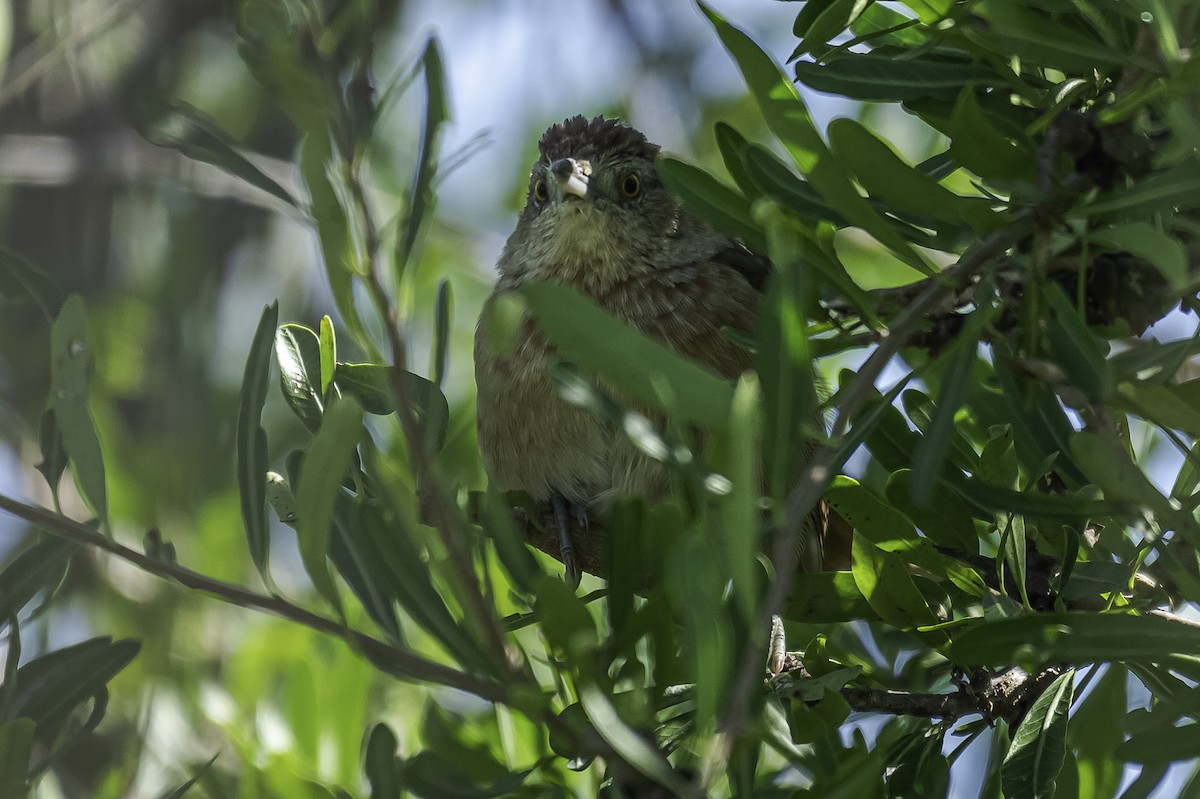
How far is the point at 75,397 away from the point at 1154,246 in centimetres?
161

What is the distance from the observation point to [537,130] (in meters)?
5.64

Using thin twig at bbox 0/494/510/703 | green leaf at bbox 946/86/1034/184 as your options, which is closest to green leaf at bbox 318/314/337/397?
thin twig at bbox 0/494/510/703

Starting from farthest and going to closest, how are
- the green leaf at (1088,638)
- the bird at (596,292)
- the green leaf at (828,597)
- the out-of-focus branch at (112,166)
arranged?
the out-of-focus branch at (112,166)
the bird at (596,292)
the green leaf at (828,597)
the green leaf at (1088,638)

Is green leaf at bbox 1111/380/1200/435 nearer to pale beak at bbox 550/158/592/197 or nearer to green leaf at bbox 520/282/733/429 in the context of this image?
green leaf at bbox 520/282/733/429

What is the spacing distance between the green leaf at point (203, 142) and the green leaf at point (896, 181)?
0.88m

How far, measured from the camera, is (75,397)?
1.97 meters

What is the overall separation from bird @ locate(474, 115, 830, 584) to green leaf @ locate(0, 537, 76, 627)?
106cm

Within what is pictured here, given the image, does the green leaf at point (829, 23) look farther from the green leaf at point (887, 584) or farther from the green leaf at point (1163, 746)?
the green leaf at point (1163, 746)

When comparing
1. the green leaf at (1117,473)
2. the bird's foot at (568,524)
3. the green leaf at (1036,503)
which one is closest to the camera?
the green leaf at (1117,473)

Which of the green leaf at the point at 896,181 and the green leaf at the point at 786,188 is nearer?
the green leaf at the point at 896,181

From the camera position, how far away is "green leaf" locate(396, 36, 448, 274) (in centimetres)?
170

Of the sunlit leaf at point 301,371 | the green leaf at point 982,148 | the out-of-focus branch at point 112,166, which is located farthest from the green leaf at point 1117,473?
the out-of-focus branch at point 112,166

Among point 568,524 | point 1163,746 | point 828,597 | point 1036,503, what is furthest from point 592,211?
point 1163,746

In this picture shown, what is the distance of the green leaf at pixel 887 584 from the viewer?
7.00 ft
